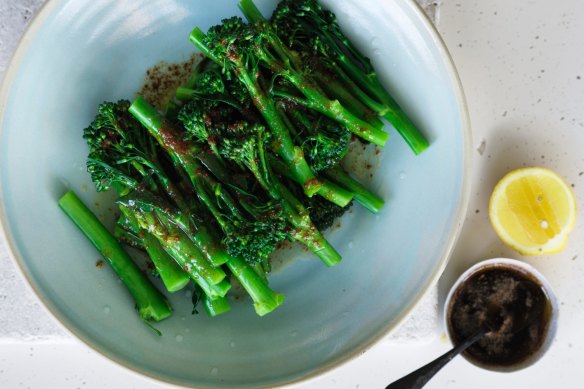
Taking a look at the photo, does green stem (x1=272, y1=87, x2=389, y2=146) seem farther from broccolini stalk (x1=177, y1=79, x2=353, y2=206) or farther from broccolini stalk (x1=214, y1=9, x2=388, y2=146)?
broccolini stalk (x1=177, y1=79, x2=353, y2=206)

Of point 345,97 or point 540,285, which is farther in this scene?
point 540,285

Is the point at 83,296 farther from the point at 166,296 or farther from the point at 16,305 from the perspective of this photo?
the point at 16,305

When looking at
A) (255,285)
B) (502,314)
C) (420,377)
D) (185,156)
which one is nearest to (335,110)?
(185,156)

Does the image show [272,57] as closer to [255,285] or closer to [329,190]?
[329,190]

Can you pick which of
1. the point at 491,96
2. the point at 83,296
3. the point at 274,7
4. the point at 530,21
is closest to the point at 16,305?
the point at 83,296

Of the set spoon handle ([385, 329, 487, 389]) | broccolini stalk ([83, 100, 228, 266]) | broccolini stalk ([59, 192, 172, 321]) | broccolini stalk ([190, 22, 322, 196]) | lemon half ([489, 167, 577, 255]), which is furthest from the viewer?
lemon half ([489, 167, 577, 255])

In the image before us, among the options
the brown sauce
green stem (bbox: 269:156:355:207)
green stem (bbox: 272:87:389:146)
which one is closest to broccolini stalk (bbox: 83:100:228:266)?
green stem (bbox: 269:156:355:207)
